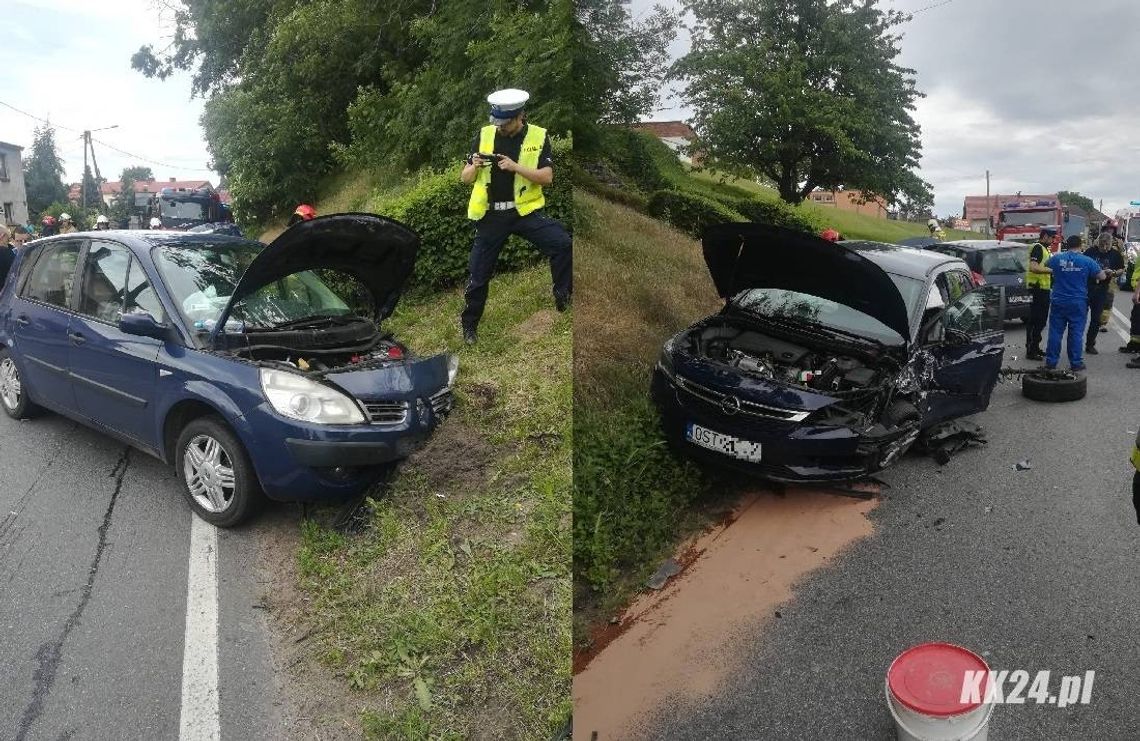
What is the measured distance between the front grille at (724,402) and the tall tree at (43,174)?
4.23 metres

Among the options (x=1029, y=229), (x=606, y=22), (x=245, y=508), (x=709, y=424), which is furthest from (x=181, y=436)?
(x=1029, y=229)

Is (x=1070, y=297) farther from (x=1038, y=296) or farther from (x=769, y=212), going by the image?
(x=769, y=212)

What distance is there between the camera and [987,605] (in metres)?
1.26

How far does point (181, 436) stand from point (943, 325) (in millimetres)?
3067

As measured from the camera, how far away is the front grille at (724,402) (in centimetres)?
249

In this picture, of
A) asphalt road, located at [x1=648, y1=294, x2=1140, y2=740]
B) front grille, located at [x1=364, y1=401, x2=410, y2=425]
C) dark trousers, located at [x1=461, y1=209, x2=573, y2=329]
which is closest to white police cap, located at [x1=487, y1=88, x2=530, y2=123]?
dark trousers, located at [x1=461, y1=209, x2=573, y2=329]

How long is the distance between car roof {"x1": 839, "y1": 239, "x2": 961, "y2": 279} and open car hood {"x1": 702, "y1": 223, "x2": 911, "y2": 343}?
0.06 ft

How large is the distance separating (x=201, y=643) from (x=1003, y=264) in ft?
8.53

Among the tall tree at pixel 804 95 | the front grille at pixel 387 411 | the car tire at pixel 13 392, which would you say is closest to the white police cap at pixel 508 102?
the tall tree at pixel 804 95

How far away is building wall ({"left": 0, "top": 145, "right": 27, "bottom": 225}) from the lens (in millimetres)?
5898

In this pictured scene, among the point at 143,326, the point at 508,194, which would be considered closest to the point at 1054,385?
the point at 508,194

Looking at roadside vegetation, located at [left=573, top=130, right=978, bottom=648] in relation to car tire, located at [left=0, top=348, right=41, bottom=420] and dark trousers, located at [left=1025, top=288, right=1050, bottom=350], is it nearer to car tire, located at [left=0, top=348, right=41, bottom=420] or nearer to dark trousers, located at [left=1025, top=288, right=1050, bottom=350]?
dark trousers, located at [left=1025, top=288, right=1050, bottom=350]

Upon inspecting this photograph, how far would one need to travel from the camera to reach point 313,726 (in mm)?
2277

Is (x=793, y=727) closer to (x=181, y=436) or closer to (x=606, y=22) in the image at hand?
(x=606, y=22)
